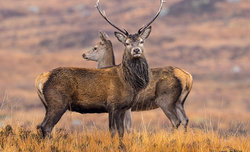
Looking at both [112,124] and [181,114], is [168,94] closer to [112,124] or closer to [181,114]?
[181,114]

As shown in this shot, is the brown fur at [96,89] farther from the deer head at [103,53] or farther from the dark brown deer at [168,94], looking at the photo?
the deer head at [103,53]

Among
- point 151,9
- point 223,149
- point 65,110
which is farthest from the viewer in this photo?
point 151,9

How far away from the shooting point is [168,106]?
34.3 ft

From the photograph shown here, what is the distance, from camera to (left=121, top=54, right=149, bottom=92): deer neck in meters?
8.61

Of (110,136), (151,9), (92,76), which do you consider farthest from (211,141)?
(151,9)

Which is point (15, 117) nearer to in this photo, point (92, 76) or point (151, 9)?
point (92, 76)

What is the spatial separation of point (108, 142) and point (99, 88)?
3.49 feet

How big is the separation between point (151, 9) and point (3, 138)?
196 feet

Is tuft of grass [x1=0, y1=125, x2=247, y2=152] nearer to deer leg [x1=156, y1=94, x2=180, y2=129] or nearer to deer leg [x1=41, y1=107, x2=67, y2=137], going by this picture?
deer leg [x1=41, y1=107, x2=67, y2=137]

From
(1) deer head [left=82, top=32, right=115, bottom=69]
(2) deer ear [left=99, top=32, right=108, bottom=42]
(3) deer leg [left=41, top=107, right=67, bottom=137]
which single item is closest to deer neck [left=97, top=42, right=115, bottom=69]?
(1) deer head [left=82, top=32, right=115, bottom=69]

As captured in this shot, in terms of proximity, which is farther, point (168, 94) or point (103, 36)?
point (103, 36)

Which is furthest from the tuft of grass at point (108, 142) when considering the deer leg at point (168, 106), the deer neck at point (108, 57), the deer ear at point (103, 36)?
the deer ear at point (103, 36)

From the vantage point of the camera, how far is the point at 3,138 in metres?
8.01

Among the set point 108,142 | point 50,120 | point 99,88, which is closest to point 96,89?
point 99,88
